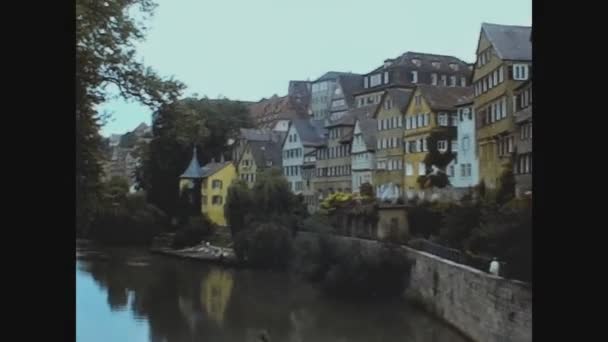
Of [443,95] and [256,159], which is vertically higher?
[443,95]

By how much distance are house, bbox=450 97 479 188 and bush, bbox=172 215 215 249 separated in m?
1.03

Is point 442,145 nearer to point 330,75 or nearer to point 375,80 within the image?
point 375,80

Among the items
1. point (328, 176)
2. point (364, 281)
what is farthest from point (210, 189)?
point (364, 281)

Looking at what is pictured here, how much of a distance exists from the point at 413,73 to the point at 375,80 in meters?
0.17

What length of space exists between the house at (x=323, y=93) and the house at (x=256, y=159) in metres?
0.24

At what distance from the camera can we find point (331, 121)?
2924mm

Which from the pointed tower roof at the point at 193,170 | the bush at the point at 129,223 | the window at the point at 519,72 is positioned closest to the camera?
the window at the point at 519,72

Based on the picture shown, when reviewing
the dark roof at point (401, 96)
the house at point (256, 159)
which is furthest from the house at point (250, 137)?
the dark roof at point (401, 96)

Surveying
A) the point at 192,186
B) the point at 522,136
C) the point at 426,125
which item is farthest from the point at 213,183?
the point at 522,136

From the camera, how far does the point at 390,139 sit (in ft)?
9.70

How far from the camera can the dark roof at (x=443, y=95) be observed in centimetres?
271

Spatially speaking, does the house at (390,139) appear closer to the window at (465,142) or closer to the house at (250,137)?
the window at (465,142)

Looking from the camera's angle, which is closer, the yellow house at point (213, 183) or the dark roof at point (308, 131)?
the yellow house at point (213, 183)
